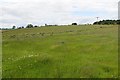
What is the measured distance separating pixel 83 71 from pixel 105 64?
4887 mm

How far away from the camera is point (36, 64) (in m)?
40.9

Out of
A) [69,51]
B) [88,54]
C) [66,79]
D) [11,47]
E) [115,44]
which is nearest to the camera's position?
[66,79]

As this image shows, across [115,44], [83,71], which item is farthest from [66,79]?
[115,44]

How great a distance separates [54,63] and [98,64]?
549 centimetres

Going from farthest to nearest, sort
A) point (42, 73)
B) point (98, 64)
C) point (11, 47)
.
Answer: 1. point (11, 47)
2. point (98, 64)
3. point (42, 73)

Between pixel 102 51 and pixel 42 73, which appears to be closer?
pixel 42 73

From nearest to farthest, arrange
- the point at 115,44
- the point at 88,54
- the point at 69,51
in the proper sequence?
1. the point at 88,54
2. the point at 69,51
3. the point at 115,44

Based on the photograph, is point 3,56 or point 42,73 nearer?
point 42,73

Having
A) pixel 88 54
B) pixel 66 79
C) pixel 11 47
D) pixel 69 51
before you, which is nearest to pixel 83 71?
pixel 66 79

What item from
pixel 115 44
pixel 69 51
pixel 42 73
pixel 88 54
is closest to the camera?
pixel 42 73

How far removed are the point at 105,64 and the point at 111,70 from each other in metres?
2.72

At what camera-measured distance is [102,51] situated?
50.0m

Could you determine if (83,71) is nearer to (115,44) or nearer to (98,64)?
(98,64)

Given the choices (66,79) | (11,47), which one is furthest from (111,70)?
(11,47)
